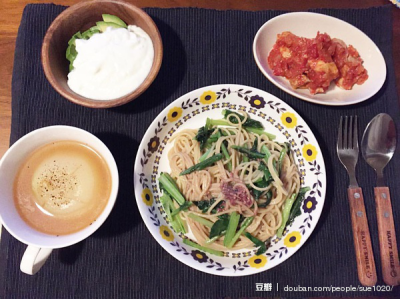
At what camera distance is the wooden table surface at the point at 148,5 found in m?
2.42

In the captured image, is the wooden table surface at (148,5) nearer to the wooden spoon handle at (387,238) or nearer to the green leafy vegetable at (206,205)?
the wooden spoon handle at (387,238)

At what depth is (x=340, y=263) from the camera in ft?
6.93

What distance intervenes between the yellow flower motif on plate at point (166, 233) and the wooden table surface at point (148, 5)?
4.63 feet

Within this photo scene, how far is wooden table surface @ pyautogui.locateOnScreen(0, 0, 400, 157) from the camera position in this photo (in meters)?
2.42

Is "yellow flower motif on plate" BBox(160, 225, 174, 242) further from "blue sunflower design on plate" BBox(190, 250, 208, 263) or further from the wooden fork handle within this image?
the wooden fork handle

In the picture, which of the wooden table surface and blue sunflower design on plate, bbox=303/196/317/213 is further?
the wooden table surface

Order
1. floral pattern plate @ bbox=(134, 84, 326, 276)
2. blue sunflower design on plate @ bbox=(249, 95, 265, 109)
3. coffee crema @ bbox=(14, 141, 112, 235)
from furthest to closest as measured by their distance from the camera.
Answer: blue sunflower design on plate @ bbox=(249, 95, 265, 109) < floral pattern plate @ bbox=(134, 84, 326, 276) < coffee crema @ bbox=(14, 141, 112, 235)

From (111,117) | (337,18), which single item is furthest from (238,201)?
(337,18)

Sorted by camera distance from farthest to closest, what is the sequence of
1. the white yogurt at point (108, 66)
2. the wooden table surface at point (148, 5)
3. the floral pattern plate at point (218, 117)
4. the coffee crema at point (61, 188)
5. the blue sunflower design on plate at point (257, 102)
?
the wooden table surface at point (148, 5) → the blue sunflower design on plate at point (257, 102) → the white yogurt at point (108, 66) → the floral pattern plate at point (218, 117) → the coffee crema at point (61, 188)

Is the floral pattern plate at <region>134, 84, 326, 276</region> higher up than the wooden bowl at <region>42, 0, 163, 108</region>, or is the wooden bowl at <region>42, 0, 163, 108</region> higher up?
the wooden bowl at <region>42, 0, 163, 108</region>

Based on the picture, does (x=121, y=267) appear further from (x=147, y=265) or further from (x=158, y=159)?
(x=158, y=159)

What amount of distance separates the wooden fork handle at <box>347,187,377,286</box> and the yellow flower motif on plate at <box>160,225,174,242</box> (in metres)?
1.25

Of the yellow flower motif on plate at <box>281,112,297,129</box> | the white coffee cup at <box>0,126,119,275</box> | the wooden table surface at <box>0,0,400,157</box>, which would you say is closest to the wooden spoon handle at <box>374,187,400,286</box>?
the yellow flower motif on plate at <box>281,112,297,129</box>

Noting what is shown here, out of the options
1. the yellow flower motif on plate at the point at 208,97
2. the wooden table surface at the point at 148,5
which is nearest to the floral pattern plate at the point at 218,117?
the yellow flower motif on plate at the point at 208,97
